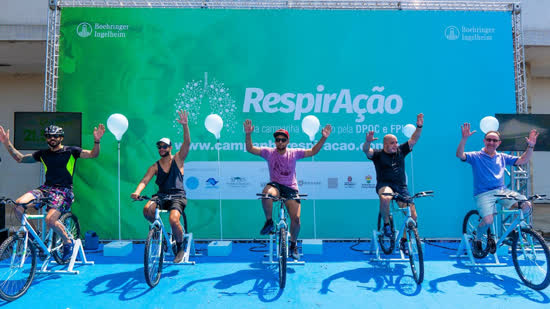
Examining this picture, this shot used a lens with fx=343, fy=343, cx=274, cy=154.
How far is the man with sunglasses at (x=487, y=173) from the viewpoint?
417 centimetres

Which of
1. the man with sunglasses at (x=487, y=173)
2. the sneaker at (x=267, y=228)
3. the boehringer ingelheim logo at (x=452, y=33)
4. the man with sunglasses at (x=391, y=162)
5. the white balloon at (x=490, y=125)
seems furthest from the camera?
the boehringer ingelheim logo at (x=452, y=33)

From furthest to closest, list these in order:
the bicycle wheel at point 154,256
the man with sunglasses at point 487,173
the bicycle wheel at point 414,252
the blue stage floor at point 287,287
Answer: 1. the man with sunglasses at point 487,173
2. the bicycle wheel at point 414,252
3. the bicycle wheel at point 154,256
4. the blue stage floor at point 287,287

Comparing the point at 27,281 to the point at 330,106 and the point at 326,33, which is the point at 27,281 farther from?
the point at 326,33

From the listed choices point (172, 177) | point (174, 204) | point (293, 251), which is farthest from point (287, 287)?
point (172, 177)

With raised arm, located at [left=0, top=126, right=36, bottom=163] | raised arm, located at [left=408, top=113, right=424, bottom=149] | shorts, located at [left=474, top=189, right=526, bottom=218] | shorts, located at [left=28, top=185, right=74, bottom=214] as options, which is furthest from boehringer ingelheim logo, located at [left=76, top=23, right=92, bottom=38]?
shorts, located at [left=474, top=189, right=526, bottom=218]

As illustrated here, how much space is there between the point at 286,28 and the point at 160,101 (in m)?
2.34

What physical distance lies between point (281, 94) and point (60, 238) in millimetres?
3594

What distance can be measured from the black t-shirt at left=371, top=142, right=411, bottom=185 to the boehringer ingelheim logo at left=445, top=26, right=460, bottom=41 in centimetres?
245

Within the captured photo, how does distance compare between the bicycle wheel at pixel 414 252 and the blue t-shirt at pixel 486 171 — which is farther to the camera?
the blue t-shirt at pixel 486 171

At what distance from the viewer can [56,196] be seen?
3.93 meters

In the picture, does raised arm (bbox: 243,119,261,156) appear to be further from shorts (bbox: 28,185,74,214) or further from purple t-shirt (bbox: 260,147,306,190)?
shorts (bbox: 28,185,74,214)

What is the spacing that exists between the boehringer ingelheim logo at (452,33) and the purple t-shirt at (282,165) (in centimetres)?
340

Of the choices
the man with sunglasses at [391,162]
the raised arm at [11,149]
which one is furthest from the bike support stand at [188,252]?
the man with sunglasses at [391,162]

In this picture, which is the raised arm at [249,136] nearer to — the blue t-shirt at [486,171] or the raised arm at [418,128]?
the raised arm at [418,128]
